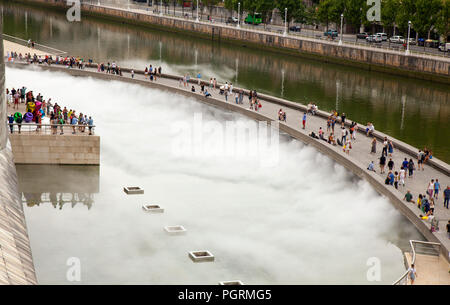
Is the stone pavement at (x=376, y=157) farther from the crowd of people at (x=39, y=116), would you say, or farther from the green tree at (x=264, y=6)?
the green tree at (x=264, y=6)

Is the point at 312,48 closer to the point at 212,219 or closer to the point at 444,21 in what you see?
the point at 444,21

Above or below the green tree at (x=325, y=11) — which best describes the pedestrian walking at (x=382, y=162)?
below

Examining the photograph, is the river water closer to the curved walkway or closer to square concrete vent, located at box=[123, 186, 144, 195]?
square concrete vent, located at box=[123, 186, 144, 195]

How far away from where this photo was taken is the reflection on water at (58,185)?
36469mm

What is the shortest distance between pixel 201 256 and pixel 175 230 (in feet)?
10.3

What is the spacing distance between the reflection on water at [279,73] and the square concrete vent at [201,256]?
25.7 meters

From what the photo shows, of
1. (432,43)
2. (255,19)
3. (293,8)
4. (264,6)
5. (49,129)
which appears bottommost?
(49,129)

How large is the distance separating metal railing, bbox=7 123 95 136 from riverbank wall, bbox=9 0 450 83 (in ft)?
157

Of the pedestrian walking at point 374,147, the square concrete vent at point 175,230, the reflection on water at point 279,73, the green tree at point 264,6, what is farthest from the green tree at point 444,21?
the square concrete vent at point 175,230

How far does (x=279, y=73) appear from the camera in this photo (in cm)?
8669

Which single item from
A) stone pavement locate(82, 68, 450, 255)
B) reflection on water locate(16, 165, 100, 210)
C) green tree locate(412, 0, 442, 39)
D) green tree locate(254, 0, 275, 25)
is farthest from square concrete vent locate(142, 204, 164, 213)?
green tree locate(254, 0, 275, 25)

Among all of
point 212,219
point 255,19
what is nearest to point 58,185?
point 212,219
